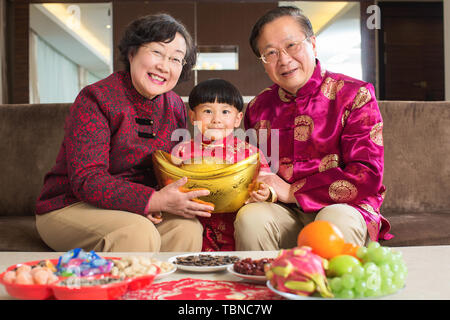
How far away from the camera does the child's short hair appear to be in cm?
179

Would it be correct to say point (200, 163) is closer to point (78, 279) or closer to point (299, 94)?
point (299, 94)

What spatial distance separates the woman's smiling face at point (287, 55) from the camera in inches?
67.6

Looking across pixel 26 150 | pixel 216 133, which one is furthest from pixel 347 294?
pixel 26 150

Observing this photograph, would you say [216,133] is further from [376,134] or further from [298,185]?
[376,134]

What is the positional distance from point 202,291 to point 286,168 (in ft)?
3.13

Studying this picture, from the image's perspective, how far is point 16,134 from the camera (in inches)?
91.3

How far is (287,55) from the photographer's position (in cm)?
172

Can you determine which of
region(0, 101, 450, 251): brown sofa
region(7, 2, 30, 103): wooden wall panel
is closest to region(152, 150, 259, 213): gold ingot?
region(0, 101, 450, 251): brown sofa

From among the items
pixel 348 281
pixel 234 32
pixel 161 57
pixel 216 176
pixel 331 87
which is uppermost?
pixel 234 32

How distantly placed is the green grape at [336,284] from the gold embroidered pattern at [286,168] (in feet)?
3.25

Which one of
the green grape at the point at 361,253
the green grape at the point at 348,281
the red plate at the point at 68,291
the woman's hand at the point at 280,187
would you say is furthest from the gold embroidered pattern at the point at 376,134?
the red plate at the point at 68,291

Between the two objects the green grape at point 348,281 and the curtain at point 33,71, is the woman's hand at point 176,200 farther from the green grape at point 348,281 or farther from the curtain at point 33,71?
the curtain at point 33,71

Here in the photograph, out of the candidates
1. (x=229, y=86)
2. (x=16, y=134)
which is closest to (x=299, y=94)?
(x=229, y=86)
